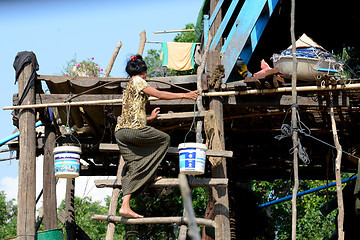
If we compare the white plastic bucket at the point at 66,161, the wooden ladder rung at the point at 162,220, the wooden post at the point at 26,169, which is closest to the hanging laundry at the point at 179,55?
the wooden post at the point at 26,169

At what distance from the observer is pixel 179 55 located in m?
15.3

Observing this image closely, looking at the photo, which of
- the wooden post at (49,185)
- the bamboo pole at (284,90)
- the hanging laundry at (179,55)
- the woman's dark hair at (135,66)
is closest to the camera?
the woman's dark hair at (135,66)

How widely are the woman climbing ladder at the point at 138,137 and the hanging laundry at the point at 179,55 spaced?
8.69 m

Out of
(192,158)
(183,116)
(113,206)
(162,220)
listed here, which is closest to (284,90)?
(183,116)

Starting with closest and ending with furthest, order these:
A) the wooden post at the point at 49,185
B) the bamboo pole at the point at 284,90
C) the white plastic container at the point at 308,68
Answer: the bamboo pole at the point at 284,90, the white plastic container at the point at 308,68, the wooden post at the point at 49,185

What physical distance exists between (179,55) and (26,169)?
821 centimetres

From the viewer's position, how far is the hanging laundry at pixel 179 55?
15.2 meters

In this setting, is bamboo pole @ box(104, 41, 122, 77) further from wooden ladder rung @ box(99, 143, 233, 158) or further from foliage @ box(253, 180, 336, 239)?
foliage @ box(253, 180, 336, 239)

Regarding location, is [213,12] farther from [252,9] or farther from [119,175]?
[119,175]

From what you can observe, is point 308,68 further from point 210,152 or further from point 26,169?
point 26,169

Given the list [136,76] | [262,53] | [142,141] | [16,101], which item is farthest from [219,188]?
[262,53]

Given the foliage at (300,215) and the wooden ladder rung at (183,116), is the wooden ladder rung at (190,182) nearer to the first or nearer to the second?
the wooden ladder rung at (183,116)

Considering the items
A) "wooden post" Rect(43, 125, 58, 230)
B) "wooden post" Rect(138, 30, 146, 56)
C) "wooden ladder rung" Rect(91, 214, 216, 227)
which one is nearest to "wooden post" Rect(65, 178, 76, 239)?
"wooden post" Rect(43, 125, 58, 230)

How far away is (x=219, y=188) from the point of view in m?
6.83
